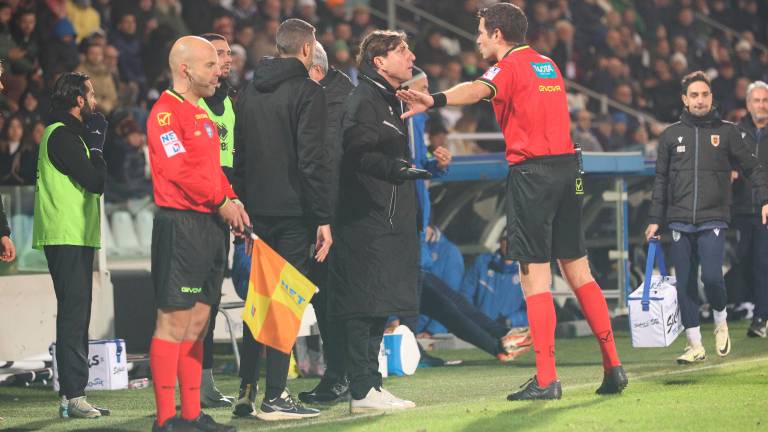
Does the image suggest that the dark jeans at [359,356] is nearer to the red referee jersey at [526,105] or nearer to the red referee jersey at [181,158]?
the red referee jersey at [181,158]

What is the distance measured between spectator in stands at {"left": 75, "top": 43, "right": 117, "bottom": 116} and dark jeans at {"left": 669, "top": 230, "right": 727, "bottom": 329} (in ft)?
23.1

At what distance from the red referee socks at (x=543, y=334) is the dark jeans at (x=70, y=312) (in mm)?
2569

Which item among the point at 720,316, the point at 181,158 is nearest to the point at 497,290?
the point at 720,316

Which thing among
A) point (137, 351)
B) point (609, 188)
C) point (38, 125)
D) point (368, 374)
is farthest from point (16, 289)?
point (609, 188)

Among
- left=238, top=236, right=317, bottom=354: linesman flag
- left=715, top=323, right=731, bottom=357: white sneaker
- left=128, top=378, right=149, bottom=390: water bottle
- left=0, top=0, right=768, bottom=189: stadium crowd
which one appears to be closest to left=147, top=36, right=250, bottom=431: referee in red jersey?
left=238, top=236, right=317, bottom=354: linesman flag

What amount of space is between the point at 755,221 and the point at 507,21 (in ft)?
17.5

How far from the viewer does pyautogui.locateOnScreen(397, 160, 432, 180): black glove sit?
6766 millimetres

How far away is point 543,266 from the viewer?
729 cm

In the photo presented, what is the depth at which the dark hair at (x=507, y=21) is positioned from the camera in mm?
7328

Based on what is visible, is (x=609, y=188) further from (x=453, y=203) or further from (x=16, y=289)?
(x=16, y=289)

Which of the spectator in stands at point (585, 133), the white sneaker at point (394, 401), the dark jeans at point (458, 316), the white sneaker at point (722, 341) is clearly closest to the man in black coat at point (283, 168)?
the white sneaker at point (394, 401)

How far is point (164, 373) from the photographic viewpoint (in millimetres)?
6246

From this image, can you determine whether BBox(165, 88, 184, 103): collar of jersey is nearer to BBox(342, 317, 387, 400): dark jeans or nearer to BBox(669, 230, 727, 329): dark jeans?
BBox(342, 317, 387, 400): dark jeans

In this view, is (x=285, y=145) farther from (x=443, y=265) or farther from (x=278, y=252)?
(x=443, y=265)
